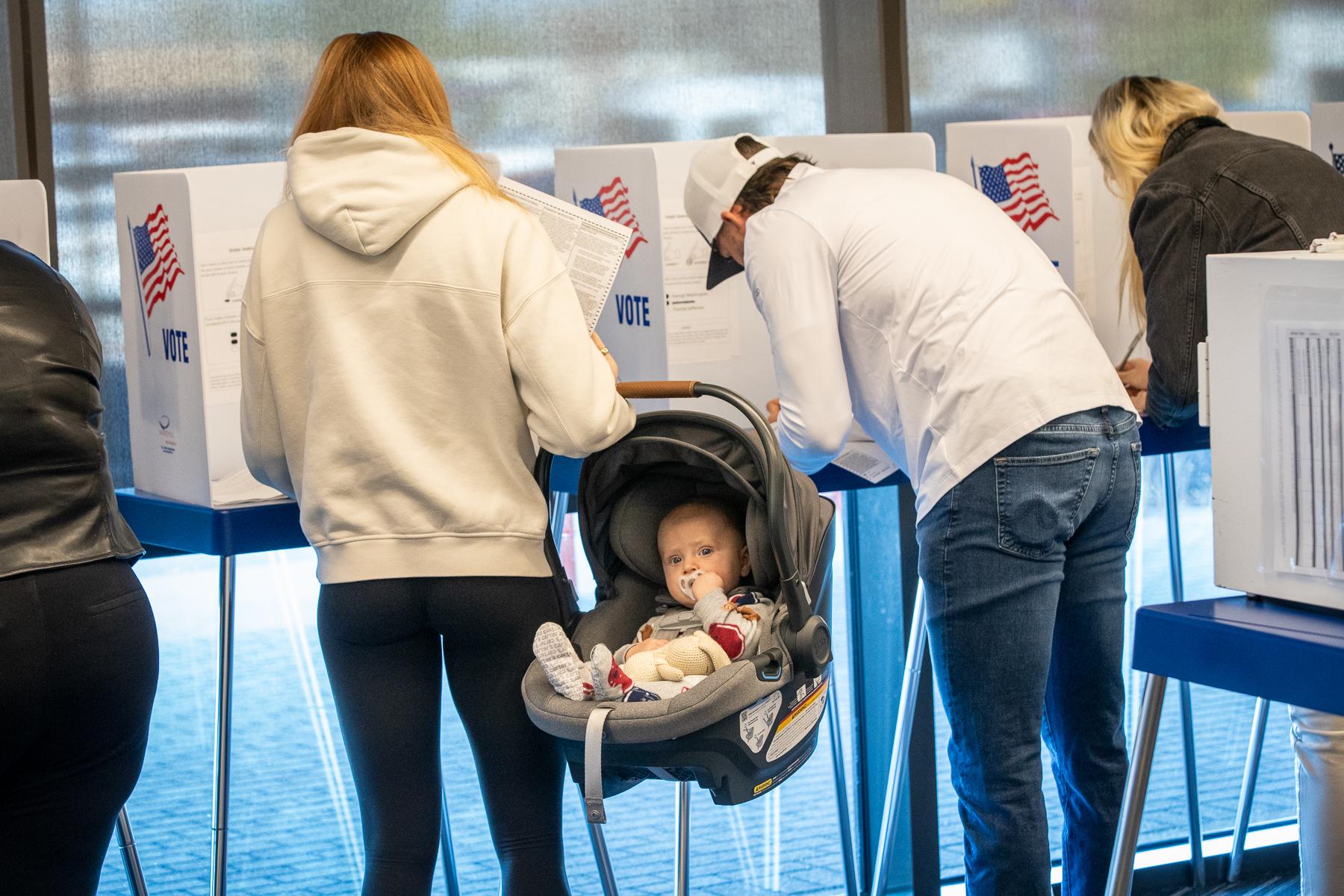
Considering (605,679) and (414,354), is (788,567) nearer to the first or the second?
(605,679)

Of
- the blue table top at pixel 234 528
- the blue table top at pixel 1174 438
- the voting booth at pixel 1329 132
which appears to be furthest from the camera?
the voting booth at pixel 1329 132

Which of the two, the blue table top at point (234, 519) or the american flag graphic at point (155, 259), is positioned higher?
the american flag graphic at point (155, 259)

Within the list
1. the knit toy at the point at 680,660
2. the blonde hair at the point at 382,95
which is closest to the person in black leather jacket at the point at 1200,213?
the knit toy at the point at 680,660

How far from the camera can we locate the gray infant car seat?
6.07 ft

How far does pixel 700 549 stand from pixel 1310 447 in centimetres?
85

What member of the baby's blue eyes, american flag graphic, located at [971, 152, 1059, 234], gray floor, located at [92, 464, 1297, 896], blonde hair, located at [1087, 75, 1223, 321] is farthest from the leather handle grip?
gray floor, located at [92, 464, 1297, 896]

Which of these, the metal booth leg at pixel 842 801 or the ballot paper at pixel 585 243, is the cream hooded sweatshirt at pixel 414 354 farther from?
the metal booth leg at pixel 842 801

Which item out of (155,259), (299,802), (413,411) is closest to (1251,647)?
(413,411)

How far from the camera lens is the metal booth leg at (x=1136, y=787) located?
1.79 metres

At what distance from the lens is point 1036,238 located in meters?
2.91

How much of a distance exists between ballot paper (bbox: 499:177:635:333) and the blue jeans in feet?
2.13

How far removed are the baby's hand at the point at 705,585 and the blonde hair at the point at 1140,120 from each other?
967 mm

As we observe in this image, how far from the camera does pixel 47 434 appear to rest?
5.65ft

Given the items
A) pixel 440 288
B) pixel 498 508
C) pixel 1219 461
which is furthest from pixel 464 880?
pixel 1219 461
